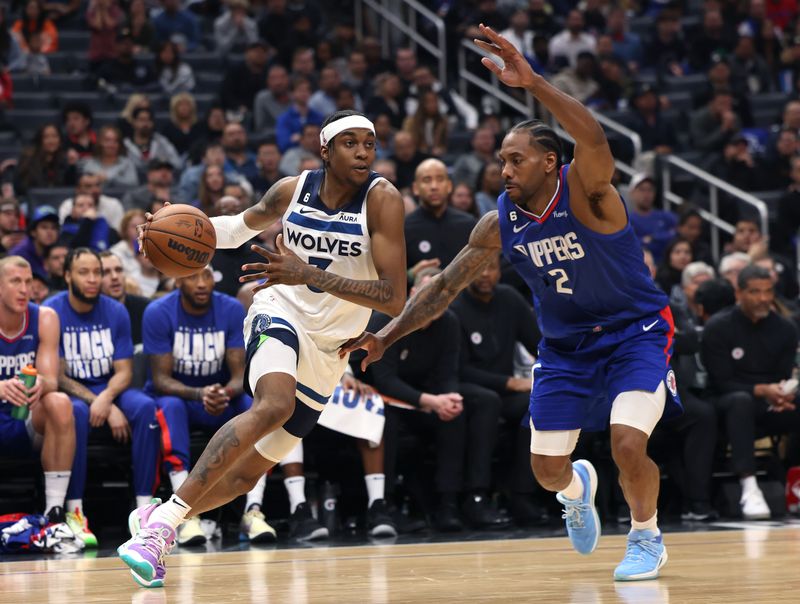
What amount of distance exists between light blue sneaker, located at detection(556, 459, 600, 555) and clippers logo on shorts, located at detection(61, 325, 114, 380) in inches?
126

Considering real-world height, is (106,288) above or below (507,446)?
above

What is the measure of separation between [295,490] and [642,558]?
2769mm

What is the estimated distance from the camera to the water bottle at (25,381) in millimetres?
6926

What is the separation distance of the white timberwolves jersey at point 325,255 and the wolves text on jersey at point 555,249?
70cm

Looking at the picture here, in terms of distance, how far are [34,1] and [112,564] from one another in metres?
8.63

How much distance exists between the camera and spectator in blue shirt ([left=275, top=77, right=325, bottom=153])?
12094 millimetres

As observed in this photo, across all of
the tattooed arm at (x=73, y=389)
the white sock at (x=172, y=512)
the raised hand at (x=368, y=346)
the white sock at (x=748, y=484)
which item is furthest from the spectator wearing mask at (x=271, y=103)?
the white sock at (x=172, y=512)

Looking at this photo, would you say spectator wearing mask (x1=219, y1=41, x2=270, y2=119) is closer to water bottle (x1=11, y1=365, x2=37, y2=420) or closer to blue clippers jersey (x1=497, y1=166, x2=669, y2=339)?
water bottle (x1=11, y1=365, x2=37, y2=420)

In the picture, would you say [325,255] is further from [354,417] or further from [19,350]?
[19,350]

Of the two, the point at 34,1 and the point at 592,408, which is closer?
the point at 592,408

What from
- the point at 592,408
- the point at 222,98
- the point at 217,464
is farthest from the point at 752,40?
the point at 217,464

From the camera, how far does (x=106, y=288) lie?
8094 millimetres

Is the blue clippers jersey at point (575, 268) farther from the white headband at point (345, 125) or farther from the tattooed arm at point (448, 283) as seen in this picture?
the white headband at point (345, 125)

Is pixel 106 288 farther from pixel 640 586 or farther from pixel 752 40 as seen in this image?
pixel 752 40
